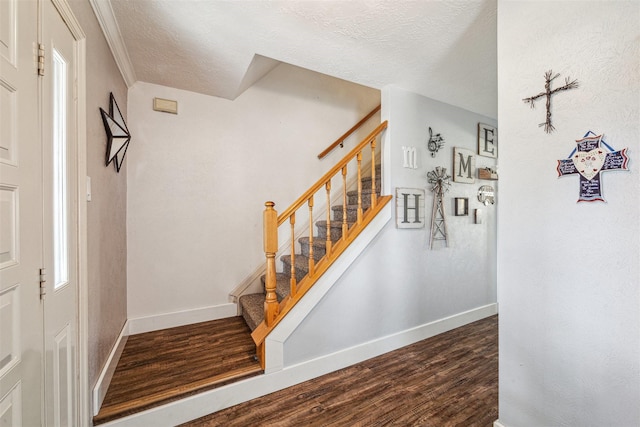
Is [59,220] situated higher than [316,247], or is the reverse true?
[59,220]

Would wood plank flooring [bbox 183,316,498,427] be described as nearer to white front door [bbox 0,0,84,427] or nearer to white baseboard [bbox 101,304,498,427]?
white baseboard [bbox 101,304,498,427]

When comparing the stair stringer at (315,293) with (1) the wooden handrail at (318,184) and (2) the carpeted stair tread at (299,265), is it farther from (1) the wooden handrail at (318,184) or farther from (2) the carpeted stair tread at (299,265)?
(1) the wooden handrail at (318,184)

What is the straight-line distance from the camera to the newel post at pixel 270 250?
1831 millimetres

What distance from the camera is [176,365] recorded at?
6.16ft

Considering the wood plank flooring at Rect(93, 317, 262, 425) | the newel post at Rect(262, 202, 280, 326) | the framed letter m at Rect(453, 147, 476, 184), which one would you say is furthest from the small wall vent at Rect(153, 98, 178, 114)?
the framed letter m at Rect(453, 147, 476, 184)

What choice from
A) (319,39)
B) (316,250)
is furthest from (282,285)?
(319,39)

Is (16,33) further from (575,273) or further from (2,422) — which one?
(575,273)

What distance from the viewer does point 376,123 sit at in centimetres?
364

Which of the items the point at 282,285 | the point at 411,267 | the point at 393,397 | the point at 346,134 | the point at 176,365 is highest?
the point at 346,134

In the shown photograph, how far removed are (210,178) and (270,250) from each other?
130 centimetres

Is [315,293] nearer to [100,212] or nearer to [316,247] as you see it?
[316,247]

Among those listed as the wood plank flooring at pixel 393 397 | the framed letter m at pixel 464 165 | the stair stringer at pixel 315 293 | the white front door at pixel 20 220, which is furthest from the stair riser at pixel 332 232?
the white front door at pixel 20 220

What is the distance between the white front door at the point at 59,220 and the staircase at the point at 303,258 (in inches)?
47.9

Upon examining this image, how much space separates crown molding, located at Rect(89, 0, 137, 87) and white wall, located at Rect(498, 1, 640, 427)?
222 centimetres
